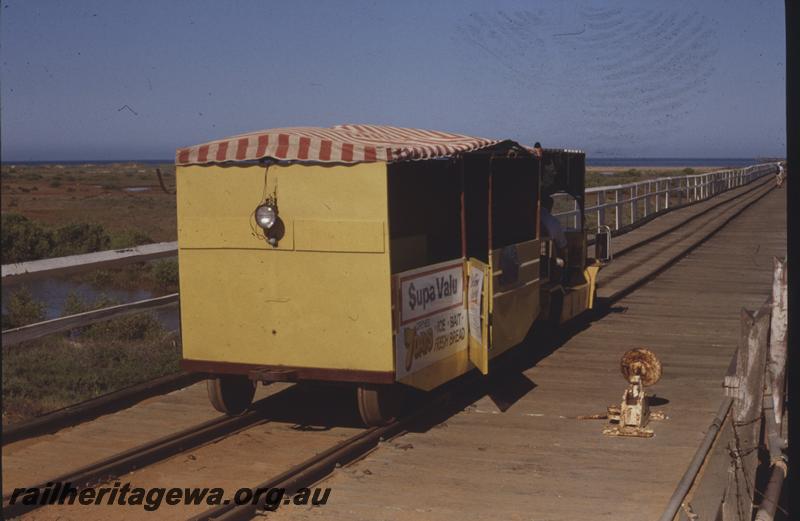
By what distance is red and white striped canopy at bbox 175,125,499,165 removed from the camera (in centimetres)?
766

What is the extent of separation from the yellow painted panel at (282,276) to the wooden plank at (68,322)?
105 cm

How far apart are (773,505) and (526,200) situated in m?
5.46

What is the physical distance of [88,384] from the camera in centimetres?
1034

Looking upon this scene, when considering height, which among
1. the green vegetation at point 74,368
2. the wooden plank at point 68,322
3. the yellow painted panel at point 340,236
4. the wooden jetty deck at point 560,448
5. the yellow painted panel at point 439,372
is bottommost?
the wooden jetty deck at point 560,448

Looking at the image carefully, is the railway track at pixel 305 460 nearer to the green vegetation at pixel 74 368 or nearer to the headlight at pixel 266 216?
the headlight at pixel 266 216

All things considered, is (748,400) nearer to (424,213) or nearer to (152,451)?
(424,213)

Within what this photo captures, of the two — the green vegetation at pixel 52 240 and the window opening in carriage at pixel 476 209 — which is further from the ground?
the window opening in carriage at pixel 476 209

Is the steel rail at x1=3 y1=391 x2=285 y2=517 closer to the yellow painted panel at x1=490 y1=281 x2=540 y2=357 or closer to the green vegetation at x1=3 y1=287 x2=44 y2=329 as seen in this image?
the yellow painted panel at x1=490 y1=281 x2=540 y2=357

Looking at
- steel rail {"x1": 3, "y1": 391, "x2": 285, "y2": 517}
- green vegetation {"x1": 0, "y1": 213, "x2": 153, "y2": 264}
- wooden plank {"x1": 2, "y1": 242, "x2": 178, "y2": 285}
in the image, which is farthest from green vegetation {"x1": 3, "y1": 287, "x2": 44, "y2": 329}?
green vegetation {"x1": 0, "y1": 213, "x2": 153, "y2": 264}

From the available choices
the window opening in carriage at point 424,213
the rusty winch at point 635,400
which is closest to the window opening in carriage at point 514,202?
the window opening in carriage at point 424,213

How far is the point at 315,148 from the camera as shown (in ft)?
25.6

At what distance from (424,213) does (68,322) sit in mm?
3609

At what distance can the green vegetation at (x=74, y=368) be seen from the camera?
9.71 m

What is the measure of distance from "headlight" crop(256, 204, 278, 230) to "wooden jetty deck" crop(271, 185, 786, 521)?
6.14ft
